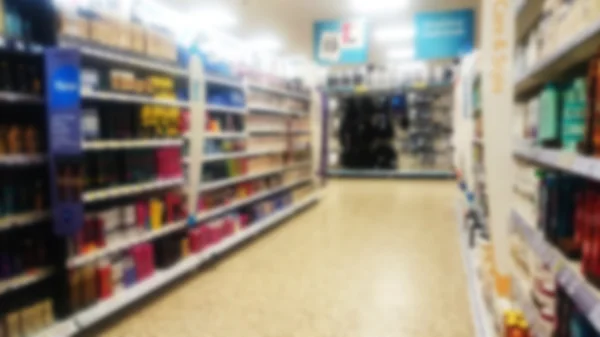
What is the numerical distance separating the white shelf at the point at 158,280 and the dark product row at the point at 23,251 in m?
0.41

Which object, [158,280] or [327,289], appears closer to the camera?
[158,280]

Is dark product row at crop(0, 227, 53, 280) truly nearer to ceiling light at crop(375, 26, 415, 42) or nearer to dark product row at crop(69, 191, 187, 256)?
dark product row at crop(69, 191, 187, 256)

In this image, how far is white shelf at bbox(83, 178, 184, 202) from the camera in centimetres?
289

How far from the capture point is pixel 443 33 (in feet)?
24.4

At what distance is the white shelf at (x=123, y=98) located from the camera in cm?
287

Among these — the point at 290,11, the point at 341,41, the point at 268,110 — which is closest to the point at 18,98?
the point at 268,110

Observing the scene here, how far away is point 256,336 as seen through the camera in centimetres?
279

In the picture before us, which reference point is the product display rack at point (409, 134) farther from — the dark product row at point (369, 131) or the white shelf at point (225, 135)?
the white shelf at point (225, 135)

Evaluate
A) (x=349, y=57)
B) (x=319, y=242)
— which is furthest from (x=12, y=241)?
(x=349, y=57)

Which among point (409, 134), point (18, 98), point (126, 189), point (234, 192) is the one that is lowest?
point (234, 192)

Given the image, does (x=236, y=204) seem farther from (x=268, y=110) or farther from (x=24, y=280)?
(x=24, y=280)

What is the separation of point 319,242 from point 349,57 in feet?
13.4

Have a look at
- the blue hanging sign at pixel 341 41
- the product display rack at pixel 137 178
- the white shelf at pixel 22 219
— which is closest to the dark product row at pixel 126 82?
the product display rack at pixel 137 178

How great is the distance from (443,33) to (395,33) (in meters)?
3.24
